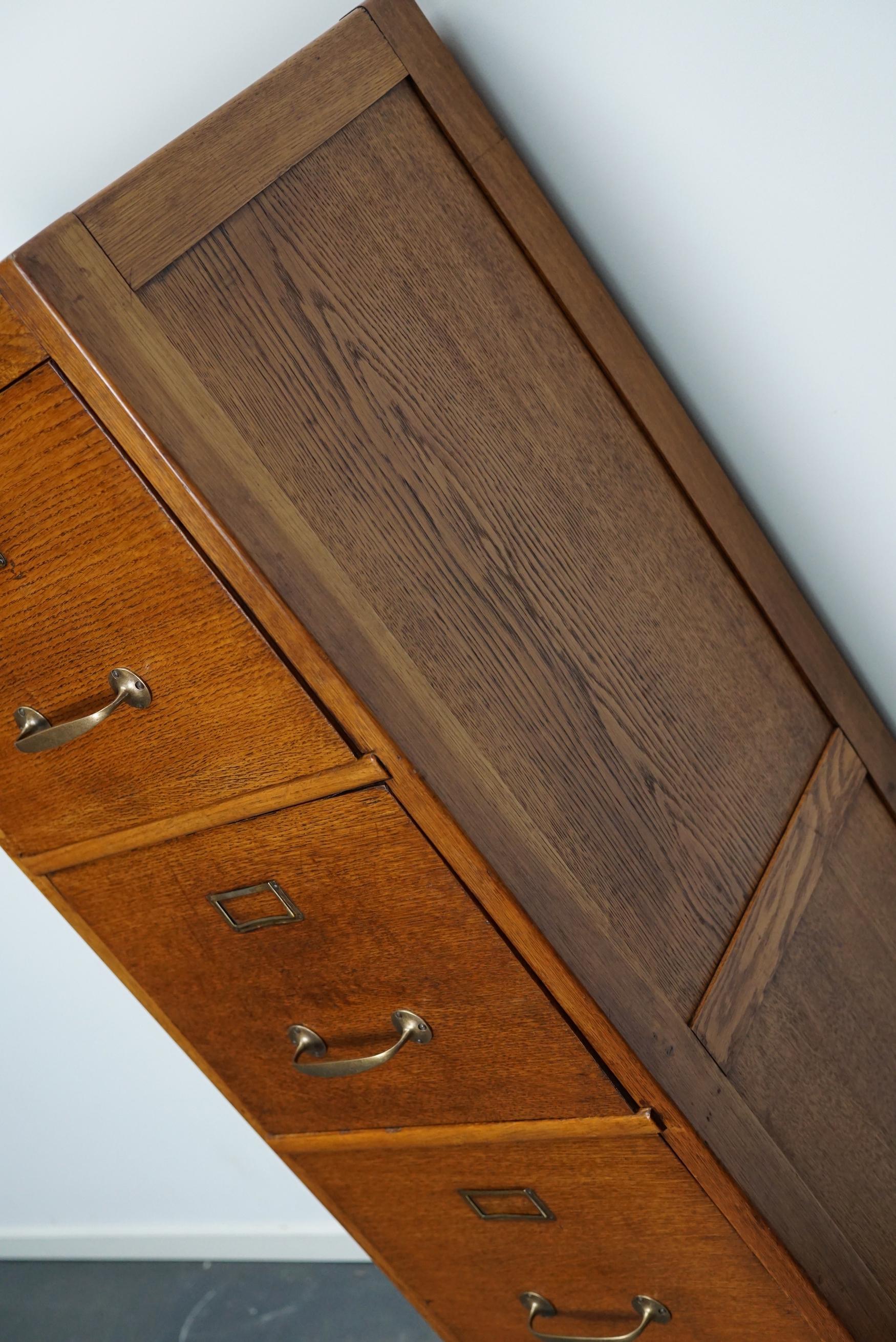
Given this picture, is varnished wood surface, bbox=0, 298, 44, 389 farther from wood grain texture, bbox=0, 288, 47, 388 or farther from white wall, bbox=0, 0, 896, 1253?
white wall, bbox=0, 0, 896, 1253

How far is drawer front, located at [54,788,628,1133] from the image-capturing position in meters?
0.68

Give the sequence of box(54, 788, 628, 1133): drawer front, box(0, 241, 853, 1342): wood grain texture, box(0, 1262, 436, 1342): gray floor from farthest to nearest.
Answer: box(0, 1262, 436, 1342): gray floor
box(54, 788, 628, 1133): drawer front
box(0, 241, 853, 1342): wood grain texture

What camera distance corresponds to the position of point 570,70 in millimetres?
854

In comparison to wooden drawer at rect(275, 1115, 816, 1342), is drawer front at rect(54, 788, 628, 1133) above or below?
above

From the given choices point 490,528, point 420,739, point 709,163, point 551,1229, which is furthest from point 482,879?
point 709,163

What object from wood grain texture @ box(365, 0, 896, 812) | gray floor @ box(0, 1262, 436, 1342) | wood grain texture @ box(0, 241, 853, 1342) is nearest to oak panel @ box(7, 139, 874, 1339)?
wood grain texture @ box(0, 241, 853, 1342)

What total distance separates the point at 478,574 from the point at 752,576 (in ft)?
1.06

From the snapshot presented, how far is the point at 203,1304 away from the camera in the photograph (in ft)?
5.48

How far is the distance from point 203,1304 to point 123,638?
1.44m

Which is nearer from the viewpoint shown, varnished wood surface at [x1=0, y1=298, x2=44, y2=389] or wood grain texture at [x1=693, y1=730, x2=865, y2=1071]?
varnished wood surface at [x1=0, y1=298, x2=44, y2=389]

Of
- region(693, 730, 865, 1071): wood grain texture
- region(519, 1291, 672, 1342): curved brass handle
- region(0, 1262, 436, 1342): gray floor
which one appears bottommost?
region(0, 1262, 436, 1342): gray floor

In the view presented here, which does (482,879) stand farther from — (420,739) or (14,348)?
(14,348)

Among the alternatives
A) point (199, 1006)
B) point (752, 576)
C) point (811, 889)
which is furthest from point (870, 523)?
point (199, 1006)

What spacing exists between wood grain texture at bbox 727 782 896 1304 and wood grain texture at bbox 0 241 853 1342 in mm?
30
